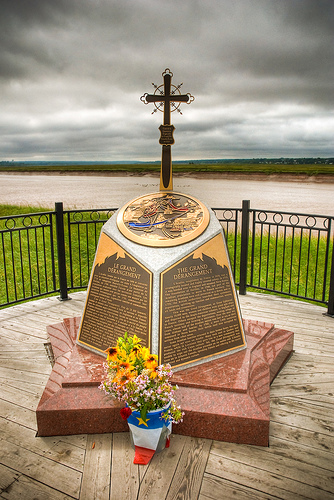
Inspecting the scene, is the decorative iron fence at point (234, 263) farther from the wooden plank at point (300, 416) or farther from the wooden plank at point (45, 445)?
the wooden plank at point (45, 445)

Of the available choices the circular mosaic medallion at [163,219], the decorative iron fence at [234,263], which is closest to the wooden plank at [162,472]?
the circular mosaic medallion at [163,219]

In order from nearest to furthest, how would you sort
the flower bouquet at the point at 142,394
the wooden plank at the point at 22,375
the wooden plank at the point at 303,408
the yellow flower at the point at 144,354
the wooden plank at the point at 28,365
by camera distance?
the flower bouquet at the point at 142,394 < the yellow flower at the point at 144,354 < the wooden plank at the point at 303,408 < the wooden plank at the point at 22,375 < the wooden plank at the point at 28,365

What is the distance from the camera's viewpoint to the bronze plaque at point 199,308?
3.19 meters

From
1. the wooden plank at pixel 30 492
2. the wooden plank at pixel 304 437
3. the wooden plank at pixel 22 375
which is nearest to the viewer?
the wooden plank at pixel 30 492

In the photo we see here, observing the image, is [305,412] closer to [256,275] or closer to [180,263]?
[180,263]

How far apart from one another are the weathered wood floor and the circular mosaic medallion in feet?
5.63

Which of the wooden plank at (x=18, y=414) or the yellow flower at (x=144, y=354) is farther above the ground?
the yellow flower at (x=144, y=354)

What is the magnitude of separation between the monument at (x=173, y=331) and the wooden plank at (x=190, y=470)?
10cm

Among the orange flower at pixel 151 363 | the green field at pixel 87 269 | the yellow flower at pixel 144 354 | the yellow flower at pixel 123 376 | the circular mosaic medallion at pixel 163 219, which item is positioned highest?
the circular mosaic medallion at pixel 163 219

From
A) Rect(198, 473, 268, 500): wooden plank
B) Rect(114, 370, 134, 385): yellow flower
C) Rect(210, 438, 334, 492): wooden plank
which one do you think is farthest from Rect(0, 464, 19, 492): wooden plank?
Rect(210, 438, 334, 492): wooden plank

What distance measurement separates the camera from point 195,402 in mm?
2863

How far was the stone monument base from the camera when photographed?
2787 millimetres

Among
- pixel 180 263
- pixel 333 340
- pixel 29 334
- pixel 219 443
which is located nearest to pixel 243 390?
pixel 219 443

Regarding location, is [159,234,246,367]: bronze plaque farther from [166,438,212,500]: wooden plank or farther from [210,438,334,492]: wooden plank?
[210,438,334,492]: wooden plank
